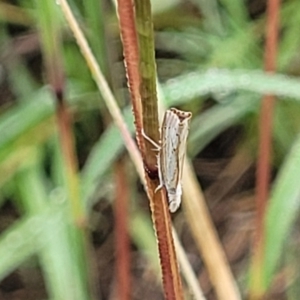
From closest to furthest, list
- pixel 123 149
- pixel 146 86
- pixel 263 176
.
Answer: pixel 146 86 → pixel 263 176 → pixel 123 149

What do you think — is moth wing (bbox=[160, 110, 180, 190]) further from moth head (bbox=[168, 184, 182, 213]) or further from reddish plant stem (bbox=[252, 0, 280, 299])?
reddish plant stem (bbox=[252, 0, 280, 299])

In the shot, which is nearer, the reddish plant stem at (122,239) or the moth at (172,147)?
the moth at (172,147)

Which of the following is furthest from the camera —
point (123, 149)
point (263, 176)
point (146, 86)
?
point (123, 149)

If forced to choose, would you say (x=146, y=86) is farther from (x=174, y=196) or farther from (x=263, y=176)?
(x=263, y=176)

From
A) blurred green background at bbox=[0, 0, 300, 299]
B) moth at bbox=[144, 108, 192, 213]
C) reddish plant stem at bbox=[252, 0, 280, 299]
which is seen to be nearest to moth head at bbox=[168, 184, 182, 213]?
moth at bbox=[144, 108, 192, 213]

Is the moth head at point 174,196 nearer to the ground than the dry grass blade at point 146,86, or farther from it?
nearer to the ground

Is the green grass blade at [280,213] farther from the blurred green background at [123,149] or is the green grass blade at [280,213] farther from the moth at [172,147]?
the moth at [172,147]

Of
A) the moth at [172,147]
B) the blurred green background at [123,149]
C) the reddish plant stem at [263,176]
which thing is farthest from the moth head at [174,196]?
the blurred green background at [123,149]

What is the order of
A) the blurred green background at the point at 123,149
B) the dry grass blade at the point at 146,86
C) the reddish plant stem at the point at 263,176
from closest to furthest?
the dry grass blade at the point at 146,86, the reddish plant stem at the point at 263,176, the blurred green background at the point at 123,149

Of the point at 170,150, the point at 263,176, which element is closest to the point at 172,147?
the point at 170,150

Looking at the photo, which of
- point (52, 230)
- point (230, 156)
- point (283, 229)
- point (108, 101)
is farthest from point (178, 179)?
point (230, 156)
